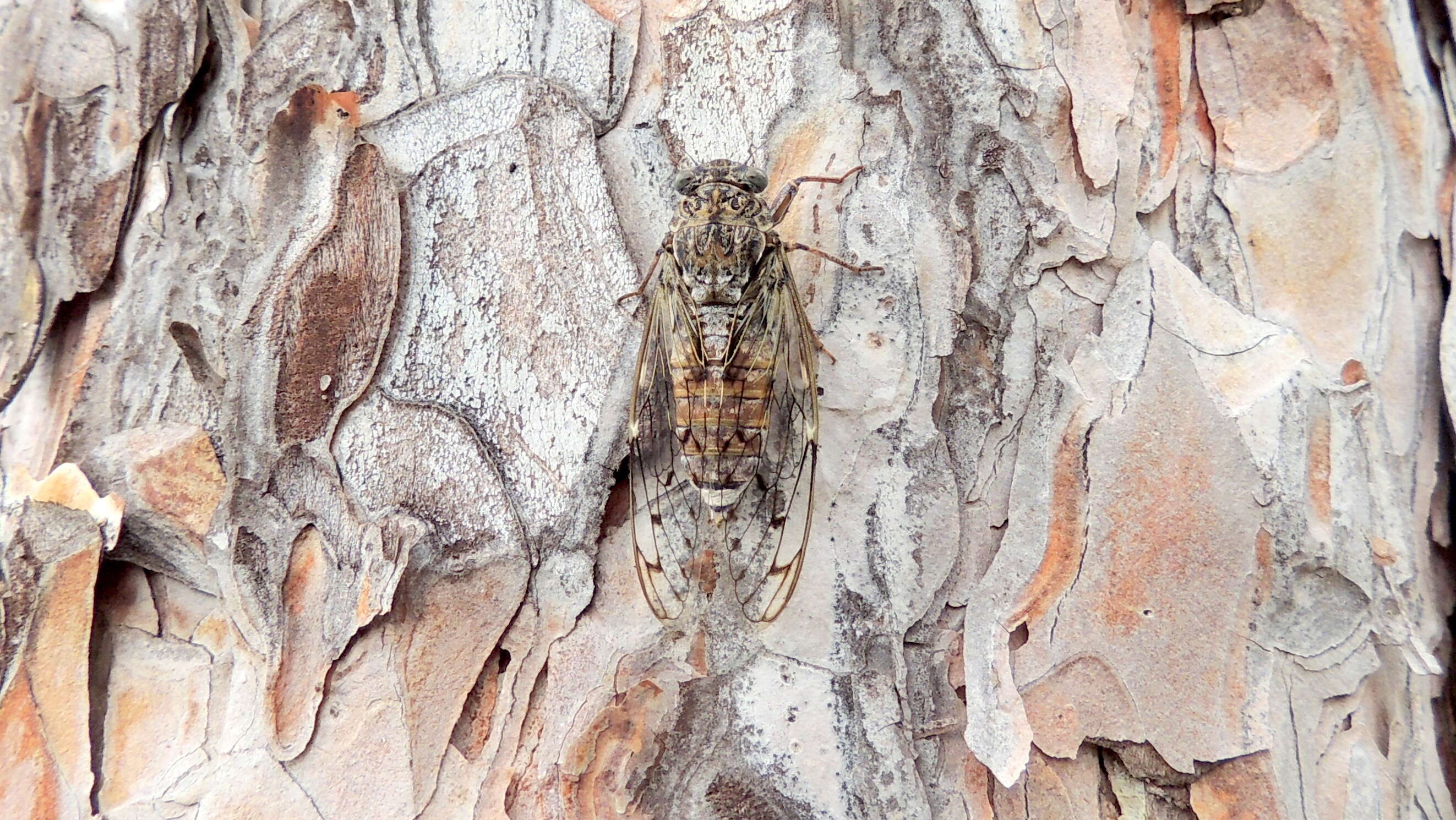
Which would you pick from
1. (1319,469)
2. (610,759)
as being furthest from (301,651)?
(1319,469)

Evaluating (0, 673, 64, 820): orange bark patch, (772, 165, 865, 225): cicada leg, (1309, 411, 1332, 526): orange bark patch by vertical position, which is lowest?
(0, 673, 64, 820): orange bark patch

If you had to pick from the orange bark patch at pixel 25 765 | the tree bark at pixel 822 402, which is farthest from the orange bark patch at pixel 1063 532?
the orange bark patch at pixel 25 765

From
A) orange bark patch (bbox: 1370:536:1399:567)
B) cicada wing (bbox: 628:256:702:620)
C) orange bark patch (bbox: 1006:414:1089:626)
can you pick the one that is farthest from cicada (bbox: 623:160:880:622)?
orange bark patch (bbox: 1370:536:1399:567)

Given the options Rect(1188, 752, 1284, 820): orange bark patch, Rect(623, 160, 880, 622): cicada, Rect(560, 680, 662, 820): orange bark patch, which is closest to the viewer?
Rect(1188, 752, 1284, 820): orange bark patch

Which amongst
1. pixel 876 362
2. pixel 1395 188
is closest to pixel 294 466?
pixel 876 362

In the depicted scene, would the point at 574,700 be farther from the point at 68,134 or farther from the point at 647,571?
the point at 68,134

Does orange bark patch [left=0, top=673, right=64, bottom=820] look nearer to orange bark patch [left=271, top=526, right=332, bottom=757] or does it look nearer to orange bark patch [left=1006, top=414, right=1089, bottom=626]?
orange bark patch [left=271, top=526, right=332, bottom=757]

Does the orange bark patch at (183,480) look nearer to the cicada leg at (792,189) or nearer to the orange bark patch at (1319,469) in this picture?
the cicada leg at (792,189)

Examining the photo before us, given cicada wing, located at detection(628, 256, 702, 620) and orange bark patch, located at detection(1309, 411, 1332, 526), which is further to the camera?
cicada wing, located at detection(628, 256, 702, 620)
